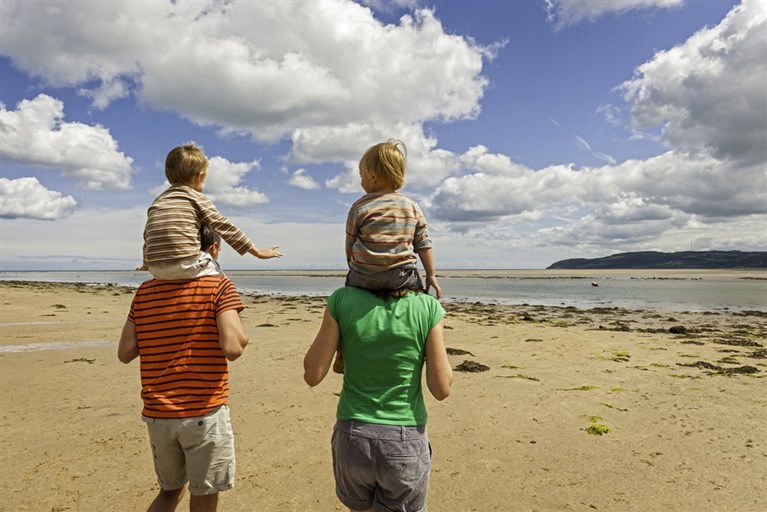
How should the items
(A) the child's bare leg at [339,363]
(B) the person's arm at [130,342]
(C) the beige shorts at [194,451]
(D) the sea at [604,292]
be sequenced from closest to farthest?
1. (A) the child's bare leg at [339,363]
2. (C) the beige shorts at [194,451]
3. (B) the person's arm at [130,342]
4. (D) the sea at [604,292]

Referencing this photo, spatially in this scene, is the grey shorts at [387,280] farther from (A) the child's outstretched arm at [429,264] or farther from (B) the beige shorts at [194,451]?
(B) the beige shorts at [194,451]

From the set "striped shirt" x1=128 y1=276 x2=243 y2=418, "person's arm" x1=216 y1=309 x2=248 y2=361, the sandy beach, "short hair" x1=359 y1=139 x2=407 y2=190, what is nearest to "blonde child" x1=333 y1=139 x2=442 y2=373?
"short hair" x1=359 y1=139 x2=407 y2=190

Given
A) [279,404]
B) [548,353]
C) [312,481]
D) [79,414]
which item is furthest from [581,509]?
[548,353]

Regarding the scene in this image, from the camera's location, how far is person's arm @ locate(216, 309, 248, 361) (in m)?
2.55

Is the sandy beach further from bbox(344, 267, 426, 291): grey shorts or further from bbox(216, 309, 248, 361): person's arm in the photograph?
bbox(344, 267, 426, 291): grey shorts

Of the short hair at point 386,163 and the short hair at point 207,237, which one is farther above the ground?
the short hair at point 386,163

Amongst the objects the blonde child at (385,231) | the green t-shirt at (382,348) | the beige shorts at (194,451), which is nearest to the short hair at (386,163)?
the blonde child at (385,231)

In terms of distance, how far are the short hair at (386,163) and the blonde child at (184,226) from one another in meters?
0.85

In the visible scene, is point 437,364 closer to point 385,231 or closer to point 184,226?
point 385,231

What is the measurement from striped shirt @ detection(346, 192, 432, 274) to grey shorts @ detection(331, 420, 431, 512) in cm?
80

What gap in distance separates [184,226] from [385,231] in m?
1.15

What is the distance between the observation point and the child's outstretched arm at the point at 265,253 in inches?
108

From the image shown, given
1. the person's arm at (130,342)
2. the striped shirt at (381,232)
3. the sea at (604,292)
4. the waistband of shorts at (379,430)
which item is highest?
the striped shirt at (381,232)

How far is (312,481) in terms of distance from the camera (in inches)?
189
